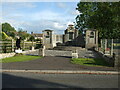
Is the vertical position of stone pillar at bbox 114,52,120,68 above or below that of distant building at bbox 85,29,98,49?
below

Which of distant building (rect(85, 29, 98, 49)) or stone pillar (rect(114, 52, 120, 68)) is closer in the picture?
stone pillar (rect(114, 52, 120, 68))

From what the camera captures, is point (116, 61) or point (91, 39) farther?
point (91, 39)

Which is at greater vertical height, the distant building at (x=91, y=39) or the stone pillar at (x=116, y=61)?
the distant building at (x=91, y=39)

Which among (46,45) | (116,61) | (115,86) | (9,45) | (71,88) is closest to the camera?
(71,88)

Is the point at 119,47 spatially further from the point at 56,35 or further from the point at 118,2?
the point at 56,35

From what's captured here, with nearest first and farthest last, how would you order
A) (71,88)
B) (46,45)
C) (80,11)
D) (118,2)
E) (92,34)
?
(71,88), (118,2), (92,34), (46,45), (80,11)

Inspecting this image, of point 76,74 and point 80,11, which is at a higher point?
point 80,11

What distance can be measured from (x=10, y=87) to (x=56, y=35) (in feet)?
94.0

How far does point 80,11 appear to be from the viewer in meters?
43.6

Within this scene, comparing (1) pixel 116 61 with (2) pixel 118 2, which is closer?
(1) pixel 116 61

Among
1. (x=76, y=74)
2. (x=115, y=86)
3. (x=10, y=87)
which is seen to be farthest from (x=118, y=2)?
(x=10, y=87)

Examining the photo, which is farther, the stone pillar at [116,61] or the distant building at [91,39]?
the distant building at [91,39]

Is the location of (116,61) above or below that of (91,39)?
below

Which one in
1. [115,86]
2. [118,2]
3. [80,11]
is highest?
[80,11]
